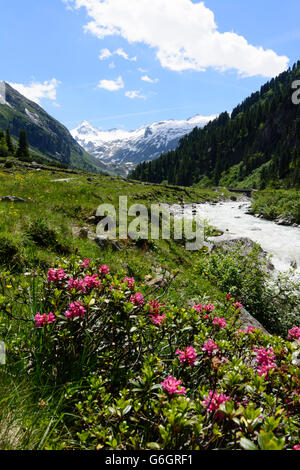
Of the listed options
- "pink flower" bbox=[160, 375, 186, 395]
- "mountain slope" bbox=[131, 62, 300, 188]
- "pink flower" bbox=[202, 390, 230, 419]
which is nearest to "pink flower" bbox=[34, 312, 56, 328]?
"pink flower" bbox=[160, 375, 186, 395]

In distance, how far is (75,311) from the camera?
8.08 feet

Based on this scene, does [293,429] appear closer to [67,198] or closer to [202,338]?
[202,338]

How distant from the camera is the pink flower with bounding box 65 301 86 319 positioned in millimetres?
2455

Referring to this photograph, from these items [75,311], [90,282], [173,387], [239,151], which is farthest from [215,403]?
[239,151]

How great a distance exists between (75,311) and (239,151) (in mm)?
159987

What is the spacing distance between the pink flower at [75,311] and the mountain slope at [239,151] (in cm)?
11088

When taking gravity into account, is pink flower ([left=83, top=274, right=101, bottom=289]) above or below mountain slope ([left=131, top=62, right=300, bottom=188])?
below

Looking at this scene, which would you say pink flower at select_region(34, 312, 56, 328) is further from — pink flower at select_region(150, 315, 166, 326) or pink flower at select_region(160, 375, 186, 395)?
pink flower at select_region(160, 375, 186, 395)

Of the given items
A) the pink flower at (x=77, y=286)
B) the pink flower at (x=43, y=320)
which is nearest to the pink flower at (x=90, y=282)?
the pink flower at (x=77, y=286)

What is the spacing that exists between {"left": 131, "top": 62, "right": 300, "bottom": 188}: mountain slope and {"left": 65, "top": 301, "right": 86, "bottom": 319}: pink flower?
11088 cm

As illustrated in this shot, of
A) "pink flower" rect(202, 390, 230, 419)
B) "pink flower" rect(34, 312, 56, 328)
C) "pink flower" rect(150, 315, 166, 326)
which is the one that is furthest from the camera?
"pink flower" rect(150, 315, 166, 326)

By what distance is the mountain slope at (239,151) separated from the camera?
121 metres

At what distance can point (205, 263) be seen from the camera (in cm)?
973

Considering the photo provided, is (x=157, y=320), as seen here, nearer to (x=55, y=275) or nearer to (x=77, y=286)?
(x=77, y=286)
